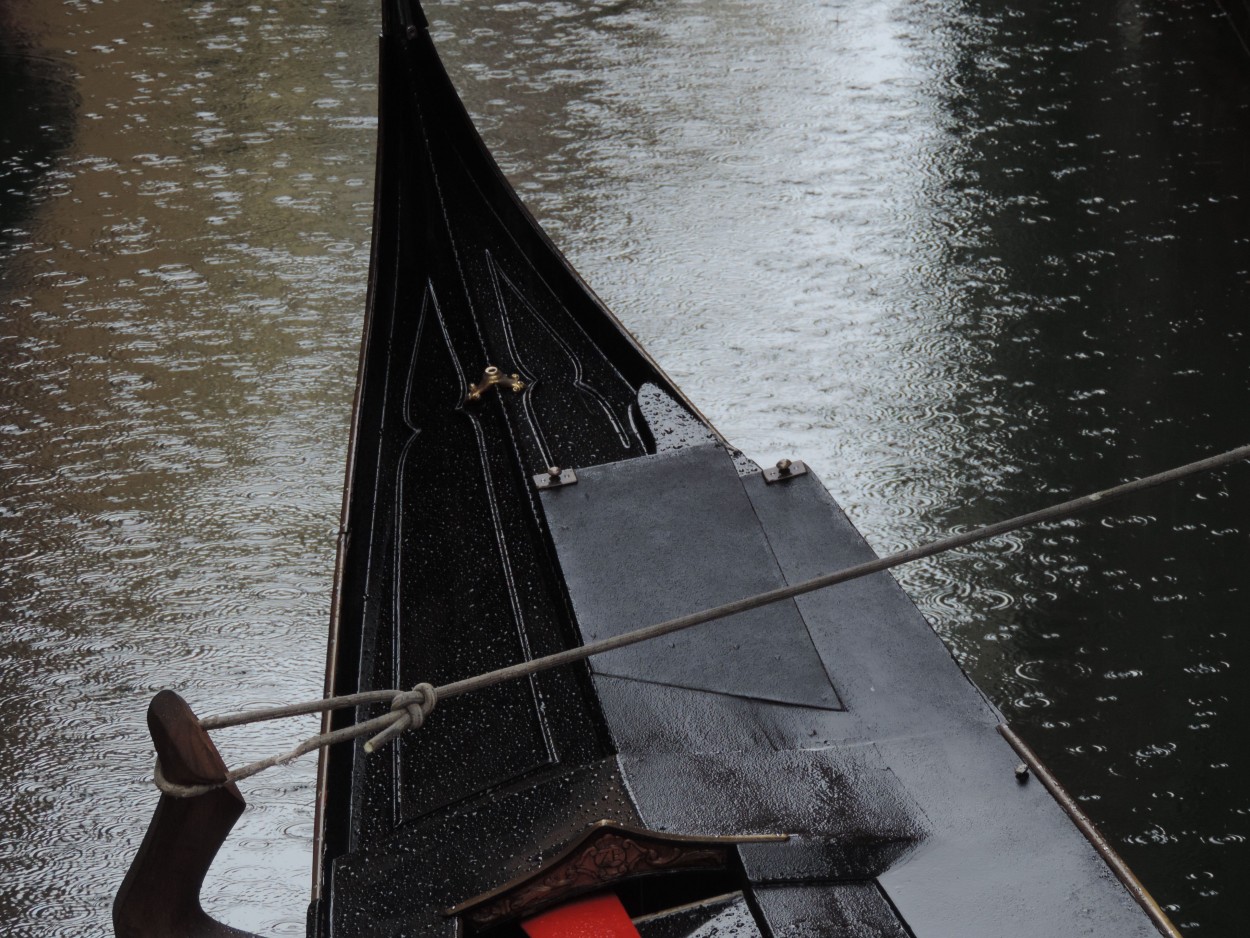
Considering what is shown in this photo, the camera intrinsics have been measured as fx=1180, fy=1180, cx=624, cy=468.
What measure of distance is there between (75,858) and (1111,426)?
214 centimetres

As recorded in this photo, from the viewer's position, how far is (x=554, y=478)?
1.65 m

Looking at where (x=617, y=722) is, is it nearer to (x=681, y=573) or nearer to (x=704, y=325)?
(x=681, y=573)

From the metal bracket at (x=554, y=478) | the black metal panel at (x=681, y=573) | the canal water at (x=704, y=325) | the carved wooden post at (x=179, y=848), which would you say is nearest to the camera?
the carved wooden post at (x=179, y=848)

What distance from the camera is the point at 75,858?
1.79m

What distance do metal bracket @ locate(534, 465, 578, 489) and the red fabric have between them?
660 millimetres

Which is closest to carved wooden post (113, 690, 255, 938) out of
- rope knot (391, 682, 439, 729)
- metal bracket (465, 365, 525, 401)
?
rope knot (391, 682, 439, 729)

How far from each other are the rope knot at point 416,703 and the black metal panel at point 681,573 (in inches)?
14.0

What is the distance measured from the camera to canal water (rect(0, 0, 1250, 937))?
1.95 metres

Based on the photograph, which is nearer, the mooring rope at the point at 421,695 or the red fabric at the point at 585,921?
the mooring rope at the point at 421,695

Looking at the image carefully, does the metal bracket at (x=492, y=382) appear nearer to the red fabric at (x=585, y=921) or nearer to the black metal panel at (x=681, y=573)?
the black metal panel at (x=681, y=573)

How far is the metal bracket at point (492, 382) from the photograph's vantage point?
197cm

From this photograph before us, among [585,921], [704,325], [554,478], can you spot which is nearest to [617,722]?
[585,921]

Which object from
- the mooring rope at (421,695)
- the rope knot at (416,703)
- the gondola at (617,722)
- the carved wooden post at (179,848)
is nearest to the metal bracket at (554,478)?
the gondola at (617,722)

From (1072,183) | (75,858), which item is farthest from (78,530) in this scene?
(1072,183)
